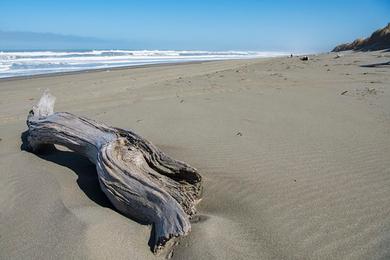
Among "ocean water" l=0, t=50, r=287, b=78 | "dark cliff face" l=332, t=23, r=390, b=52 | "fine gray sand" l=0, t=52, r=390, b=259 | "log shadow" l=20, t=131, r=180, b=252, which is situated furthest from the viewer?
"dark cliff face" l=332, t=23, r=390, b=52

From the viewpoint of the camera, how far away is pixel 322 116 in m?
5.72

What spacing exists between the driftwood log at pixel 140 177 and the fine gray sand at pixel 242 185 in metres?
0.11

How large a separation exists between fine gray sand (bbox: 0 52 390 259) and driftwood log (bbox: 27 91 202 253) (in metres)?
0.11

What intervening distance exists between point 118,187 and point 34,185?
1.02 meters

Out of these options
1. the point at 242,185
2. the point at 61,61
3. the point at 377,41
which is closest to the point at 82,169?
the point at 242,185

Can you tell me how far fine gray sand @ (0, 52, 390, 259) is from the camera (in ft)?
8.40

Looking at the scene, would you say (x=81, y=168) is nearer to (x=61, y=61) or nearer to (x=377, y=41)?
(x=377, y=41)

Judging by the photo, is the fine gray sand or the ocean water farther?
the ocean water

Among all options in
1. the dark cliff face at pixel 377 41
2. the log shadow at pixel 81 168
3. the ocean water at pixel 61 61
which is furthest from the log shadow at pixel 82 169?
the dark cliff face at pixel 377 41

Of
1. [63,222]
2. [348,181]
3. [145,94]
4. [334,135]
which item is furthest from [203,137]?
[145,94]

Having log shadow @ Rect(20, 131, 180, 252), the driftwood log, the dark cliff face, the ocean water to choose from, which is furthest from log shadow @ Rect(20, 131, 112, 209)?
the dark cliff face

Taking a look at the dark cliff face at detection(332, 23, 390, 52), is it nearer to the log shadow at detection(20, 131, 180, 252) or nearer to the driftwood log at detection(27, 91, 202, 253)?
the log shadow at detection(20, 131, 180, 252)

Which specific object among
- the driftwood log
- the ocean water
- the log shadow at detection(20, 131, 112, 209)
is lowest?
the ocean water

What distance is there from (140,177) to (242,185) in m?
0.99
